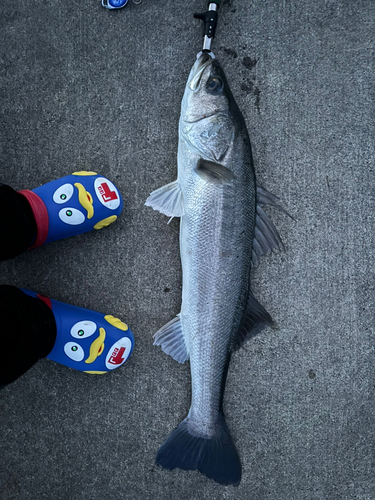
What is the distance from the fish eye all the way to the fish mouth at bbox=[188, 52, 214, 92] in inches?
2.4

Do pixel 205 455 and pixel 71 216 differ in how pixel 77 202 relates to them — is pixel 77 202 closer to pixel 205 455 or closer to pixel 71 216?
pixel 71 216

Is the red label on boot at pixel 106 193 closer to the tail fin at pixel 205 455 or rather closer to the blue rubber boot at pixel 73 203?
the blue rubber boot at pixel 73 203

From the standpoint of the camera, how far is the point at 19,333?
1.65m

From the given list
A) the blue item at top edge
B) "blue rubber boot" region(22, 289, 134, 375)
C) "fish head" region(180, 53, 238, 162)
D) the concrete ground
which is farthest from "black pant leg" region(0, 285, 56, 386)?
the blue item at top edge

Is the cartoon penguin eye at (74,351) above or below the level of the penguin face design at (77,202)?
below

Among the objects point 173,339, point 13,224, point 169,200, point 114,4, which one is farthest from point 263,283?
point 114,4

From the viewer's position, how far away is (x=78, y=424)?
205 centimetres

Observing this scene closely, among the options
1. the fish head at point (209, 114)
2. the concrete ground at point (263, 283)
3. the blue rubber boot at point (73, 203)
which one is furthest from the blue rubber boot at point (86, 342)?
the fish head at point (209, 114)

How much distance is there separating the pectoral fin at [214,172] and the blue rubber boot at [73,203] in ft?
1.85

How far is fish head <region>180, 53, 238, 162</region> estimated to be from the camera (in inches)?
66.4

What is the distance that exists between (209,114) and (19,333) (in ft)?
4.79

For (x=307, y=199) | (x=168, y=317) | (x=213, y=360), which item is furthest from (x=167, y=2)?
(x=213, y=360)

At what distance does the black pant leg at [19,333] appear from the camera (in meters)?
1.61

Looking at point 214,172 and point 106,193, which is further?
point 106,193
